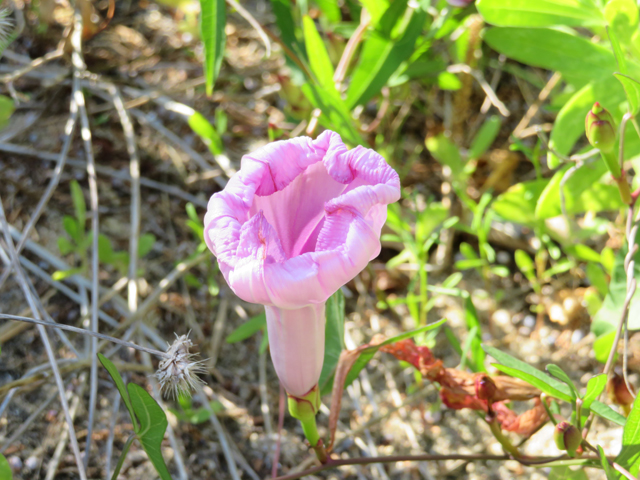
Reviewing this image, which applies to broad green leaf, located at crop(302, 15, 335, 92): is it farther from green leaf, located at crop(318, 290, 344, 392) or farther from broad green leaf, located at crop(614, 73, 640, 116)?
broad green leaf, located at crop(614, 73, 640, 116)

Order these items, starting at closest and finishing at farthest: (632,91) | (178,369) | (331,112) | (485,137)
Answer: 1. (178,369)
2. (632,91)
3. (331,112)
4. (485,137)

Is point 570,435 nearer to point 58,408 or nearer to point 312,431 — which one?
point 312,431

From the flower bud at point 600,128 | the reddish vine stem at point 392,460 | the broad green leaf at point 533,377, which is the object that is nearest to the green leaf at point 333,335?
the reddish vine stem at point 392,460

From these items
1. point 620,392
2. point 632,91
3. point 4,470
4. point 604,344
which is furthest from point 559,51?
point 4,470

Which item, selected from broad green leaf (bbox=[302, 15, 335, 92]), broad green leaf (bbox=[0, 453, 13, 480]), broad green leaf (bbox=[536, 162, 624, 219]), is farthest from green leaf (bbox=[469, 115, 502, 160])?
broad green leaf (bbox=[0, 453, 13, 480])

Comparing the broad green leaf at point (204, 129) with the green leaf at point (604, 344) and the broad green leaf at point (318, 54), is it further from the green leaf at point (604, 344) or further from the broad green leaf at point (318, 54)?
the green leaf at point (604, 344)

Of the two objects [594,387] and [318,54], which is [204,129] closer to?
[318,54]
